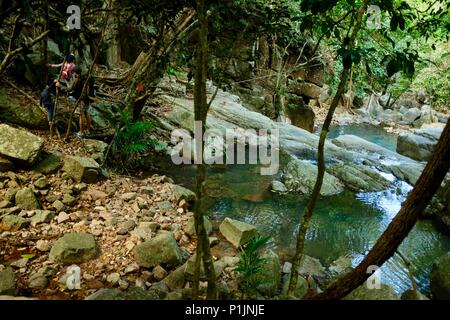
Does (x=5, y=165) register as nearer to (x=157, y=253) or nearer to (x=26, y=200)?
(x=26, y=200)

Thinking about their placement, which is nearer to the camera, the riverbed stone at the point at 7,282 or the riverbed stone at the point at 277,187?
the riverbed stone at the point at 7,282

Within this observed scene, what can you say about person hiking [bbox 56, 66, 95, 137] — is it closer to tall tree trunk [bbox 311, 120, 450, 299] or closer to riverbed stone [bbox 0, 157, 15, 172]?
riverbed stone [bbox 0, 157, 15, 172]

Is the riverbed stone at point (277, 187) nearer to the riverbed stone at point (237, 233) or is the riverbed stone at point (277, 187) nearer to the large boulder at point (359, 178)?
the large boulder at point (359, 178)

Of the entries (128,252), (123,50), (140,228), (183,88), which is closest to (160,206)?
(140,228)

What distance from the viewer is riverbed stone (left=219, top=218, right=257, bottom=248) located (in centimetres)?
482

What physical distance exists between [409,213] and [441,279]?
297 centimetres

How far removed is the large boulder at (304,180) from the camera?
7.97 meters

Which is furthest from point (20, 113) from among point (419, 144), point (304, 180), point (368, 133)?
point (368, 133)

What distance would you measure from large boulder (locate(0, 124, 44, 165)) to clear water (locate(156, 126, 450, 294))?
301 cm

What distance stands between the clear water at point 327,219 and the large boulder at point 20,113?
2895mm

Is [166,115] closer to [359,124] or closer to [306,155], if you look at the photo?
[306,155]

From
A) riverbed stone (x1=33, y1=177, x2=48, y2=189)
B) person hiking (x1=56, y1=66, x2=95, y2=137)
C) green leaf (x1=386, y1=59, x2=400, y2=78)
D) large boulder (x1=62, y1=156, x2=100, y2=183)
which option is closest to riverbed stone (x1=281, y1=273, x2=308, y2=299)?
green leaf (x1=386, y1=59, x2=400, y2=78)

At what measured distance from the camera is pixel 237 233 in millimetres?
4895

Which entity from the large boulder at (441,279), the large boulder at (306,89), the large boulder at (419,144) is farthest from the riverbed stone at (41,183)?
the large boulder at (306,89)
